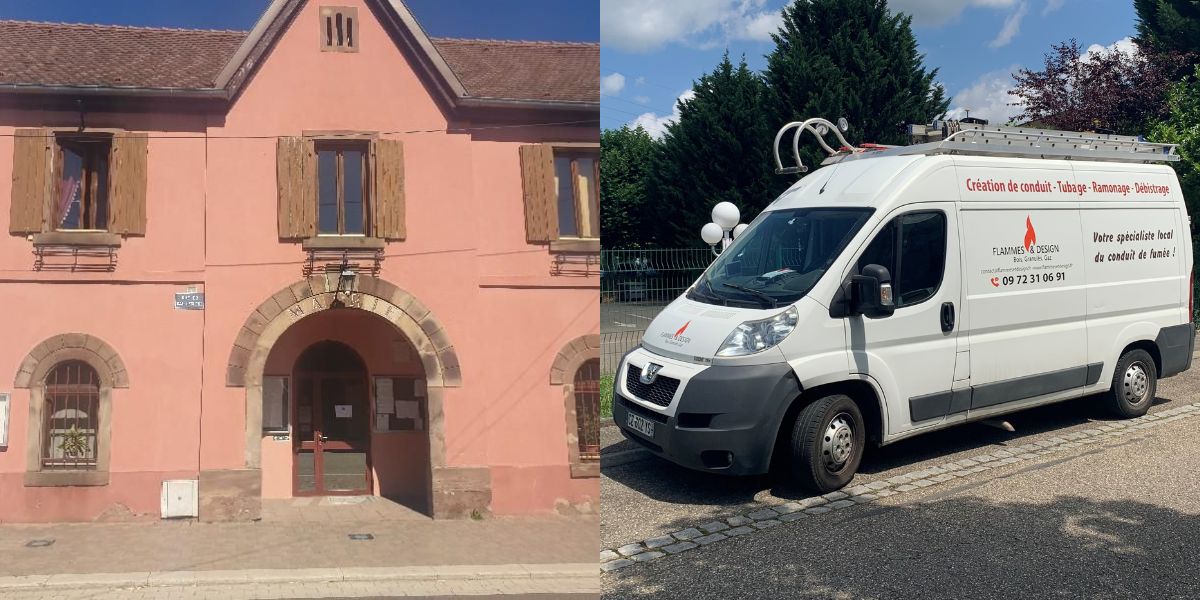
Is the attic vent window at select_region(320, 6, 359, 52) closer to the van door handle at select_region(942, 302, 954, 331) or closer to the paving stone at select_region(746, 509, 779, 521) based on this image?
the paving stone at select_region(746, 509, 779, 521)

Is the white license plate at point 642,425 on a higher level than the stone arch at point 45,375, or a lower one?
lower

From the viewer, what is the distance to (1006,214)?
5938 millimetres

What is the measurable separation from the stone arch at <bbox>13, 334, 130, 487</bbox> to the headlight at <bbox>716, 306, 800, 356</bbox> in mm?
3902

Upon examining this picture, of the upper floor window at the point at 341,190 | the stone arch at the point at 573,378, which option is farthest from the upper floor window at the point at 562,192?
the upper floor window at the point at 341,190

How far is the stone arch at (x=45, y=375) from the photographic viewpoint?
1.23 m

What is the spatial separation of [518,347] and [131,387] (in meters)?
0.52

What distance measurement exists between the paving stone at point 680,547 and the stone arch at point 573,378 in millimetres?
3156

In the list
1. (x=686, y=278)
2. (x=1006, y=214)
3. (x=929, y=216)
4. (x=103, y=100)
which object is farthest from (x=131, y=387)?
(x=686, y=278)

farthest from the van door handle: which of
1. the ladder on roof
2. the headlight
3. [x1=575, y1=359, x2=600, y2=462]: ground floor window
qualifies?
[x1=575, y1=359, x2=600, y2=462]: ground floor window

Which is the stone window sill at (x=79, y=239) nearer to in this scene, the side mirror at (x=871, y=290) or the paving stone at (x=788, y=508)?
the paving stone at (x=788, y=508)

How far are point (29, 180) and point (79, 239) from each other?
11 centimetres

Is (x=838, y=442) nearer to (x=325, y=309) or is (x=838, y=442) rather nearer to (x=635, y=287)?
(x=635, y=287)

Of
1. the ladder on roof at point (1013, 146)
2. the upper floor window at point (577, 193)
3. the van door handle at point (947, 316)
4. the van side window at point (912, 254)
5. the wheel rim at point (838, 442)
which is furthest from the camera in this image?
the ladder on roof at point (1013, 146)

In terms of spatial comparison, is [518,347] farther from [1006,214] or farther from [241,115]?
[1006,214]
